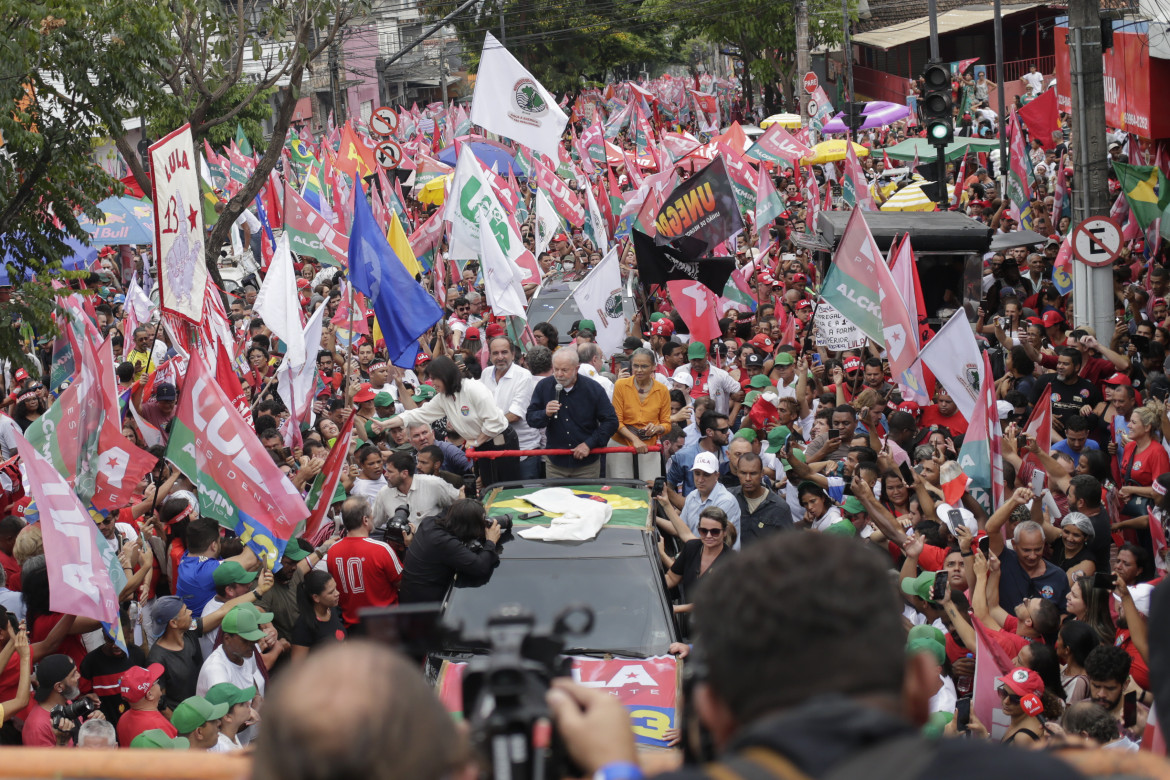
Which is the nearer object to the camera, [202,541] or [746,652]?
[746,652]

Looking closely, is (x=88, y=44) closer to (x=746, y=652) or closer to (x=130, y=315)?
(x=130, y=315)

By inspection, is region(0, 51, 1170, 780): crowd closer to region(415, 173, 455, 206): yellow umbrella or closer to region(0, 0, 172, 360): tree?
region(0, 0, 172, 360): tree

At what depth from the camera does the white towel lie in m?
6.98

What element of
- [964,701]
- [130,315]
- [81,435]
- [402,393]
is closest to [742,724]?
[964,701]

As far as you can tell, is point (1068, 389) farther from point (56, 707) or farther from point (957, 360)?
point (56, 707)

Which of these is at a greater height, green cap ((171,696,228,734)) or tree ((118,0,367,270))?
tree ((118,0,367,270))

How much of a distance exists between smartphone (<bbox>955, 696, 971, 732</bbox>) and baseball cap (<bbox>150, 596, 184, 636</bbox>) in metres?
3.80

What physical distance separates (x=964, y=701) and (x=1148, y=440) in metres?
3.12

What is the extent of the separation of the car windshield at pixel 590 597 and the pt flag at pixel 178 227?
3.24 meters

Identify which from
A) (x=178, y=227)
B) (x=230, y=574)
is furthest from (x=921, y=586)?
(x=178, y=227)

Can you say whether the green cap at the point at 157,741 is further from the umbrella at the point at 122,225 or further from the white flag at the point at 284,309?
the umbrella at the point at 122,225

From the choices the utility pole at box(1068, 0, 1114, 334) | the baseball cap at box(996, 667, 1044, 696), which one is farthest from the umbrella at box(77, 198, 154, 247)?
the baseball cap at box(996, 667, 1044, 696)

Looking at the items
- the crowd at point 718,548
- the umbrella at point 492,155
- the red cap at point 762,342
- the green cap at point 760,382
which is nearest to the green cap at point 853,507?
the crowd at point 718,548

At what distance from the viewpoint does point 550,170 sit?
19.1 meters
